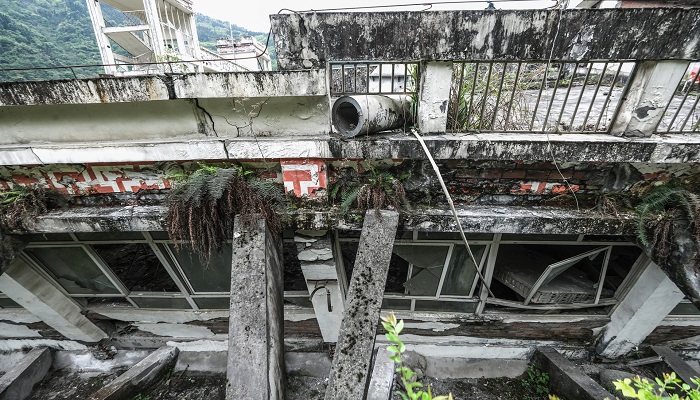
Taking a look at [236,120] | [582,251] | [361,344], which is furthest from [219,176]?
[582,251]

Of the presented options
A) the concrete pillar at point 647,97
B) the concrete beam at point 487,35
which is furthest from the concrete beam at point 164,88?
the concrete pillar at point 647,97

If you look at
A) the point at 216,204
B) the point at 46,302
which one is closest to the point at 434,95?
the point at 216,204

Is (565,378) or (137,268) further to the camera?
(137,268)

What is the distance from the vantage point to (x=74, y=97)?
207 cm

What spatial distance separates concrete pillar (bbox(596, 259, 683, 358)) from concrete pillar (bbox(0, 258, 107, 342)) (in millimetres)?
6852

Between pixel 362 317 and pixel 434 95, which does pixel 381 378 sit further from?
pixel 434 95

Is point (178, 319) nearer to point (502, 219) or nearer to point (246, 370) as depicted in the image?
point (246, 370)

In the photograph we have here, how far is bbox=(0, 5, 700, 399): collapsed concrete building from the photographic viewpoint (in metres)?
1.84

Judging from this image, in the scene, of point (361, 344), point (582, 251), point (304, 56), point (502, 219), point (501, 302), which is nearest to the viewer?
point (361, 344)

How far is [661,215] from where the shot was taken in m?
2.26

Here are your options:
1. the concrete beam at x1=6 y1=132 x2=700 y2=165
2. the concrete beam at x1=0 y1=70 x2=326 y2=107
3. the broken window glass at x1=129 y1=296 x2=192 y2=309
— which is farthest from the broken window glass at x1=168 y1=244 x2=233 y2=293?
the concrete beam at x1=0 y1=70 x2=326 y2=107

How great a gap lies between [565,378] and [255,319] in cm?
378

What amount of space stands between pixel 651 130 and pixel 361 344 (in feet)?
8.53

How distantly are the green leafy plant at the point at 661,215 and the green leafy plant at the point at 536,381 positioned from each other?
2317mm
